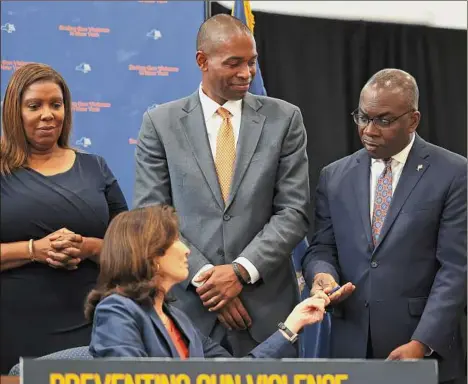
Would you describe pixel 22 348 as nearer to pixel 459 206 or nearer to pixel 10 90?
pixel 10 90

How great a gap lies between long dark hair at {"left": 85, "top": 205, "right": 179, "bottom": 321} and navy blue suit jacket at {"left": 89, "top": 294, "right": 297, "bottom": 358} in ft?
0.17

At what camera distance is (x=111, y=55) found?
14.3ft

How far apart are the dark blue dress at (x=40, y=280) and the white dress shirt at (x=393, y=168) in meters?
0.99

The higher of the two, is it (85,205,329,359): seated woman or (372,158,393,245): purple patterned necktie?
(372,158,393,245): purple patterned necktie

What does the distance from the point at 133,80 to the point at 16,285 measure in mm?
1430

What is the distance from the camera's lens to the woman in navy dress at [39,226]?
10.7ft

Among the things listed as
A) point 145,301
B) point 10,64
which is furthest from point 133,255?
point 10,64

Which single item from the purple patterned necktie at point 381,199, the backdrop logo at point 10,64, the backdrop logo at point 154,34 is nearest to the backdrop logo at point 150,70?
the backdrop logo at point 154,34

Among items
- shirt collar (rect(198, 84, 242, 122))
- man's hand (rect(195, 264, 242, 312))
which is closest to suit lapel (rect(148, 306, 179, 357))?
man's hand (rect(195, 264, 242, 312))

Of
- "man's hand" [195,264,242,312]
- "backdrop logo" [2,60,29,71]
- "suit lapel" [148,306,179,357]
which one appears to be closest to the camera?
"suit lapel" [148,306,179,357]

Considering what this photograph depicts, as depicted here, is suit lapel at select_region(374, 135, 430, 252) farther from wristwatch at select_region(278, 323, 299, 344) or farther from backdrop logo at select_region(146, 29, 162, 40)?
backdrop logo at select_region(146, 29, 162, 40)

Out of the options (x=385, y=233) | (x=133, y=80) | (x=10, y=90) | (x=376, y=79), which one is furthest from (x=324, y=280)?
(x=133, y=80)

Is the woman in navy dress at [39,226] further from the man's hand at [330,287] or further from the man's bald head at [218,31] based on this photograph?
the man's hand at [330,287]

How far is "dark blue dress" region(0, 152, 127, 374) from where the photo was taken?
325cm
